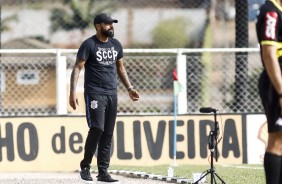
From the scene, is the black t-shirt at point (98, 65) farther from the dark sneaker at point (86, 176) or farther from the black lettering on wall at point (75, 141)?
the black lettering on wall at point (75, 141)

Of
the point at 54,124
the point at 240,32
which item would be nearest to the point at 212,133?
the point at 54,124

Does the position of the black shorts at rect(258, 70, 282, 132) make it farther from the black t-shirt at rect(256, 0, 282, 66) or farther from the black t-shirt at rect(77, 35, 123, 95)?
the black t-shirt at rect(77, 35, 123, 95)

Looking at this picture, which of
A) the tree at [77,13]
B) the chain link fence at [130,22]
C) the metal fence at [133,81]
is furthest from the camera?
the chain link fence at [130,22]

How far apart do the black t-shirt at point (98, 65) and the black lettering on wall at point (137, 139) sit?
3.81 metres

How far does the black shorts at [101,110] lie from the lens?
11.7 metres

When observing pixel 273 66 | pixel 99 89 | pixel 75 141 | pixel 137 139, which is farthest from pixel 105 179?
pixel 273 66

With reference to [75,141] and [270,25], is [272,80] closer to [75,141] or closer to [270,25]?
[270,25]

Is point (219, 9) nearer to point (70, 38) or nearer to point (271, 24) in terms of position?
point (70, 38)

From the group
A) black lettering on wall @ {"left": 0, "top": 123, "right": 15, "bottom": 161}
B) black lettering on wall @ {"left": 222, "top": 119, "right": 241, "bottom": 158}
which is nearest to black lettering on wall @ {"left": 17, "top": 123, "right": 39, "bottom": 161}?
black lettering on wall @ {"left": 0, "top": 123, "right": 15, "bottom": 161}

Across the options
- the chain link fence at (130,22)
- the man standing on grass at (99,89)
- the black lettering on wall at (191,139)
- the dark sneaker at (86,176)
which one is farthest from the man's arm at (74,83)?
the chain link fence at (130,22)

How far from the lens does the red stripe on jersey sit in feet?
27.8

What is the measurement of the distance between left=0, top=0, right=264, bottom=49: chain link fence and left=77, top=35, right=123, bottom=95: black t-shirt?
31368 mm

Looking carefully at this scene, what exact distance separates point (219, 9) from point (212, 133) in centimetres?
4016

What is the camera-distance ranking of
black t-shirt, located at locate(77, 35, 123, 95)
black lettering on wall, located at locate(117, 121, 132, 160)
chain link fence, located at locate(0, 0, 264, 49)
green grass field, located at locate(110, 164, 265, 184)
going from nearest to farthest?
black t-shirt, located at locate(77, 35, 123, 95) < green grass field, located at locate(110, 164, 265, 184) < black lettering on wall, located at locate(117, 121, 132, 160) < chain link fence, located at locate(0, 0, 264, 49)
